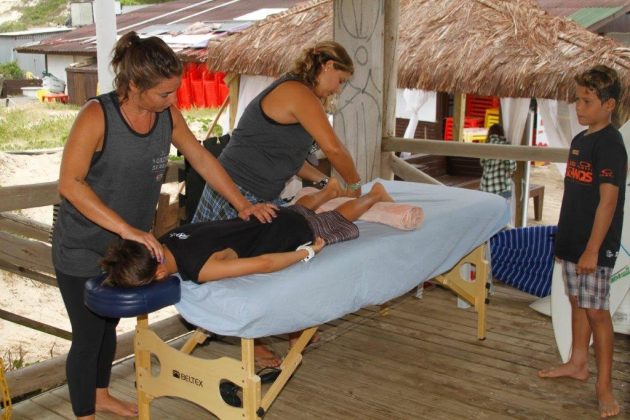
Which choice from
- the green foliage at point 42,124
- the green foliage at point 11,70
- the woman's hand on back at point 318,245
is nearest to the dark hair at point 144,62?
the woman's hand on back at point 318,245

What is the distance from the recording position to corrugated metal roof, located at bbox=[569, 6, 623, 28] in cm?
758

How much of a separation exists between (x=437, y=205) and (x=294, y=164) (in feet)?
2.27

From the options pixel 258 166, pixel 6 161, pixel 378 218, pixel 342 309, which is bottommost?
pixel 6 161

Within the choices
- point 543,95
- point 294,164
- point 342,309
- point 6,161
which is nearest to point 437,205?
point 294,164

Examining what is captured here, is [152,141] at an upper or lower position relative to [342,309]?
upper

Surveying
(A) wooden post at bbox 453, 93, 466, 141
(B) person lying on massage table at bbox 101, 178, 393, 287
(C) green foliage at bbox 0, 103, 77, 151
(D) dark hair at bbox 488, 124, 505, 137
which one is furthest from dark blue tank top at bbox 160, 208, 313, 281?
(C) green foliage at bbox 0, 103, 77, 151

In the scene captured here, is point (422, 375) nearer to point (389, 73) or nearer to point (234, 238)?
point (234, 238)

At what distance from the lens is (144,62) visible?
79.2 inches

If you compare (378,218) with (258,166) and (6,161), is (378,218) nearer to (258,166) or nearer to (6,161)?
(258,166)

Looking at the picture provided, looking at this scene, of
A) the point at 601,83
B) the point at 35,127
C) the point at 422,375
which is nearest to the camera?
the point at 601,83

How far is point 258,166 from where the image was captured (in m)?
2.74

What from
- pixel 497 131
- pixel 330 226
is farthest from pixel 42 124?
pixel 330 226

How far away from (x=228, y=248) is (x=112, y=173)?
0.42 meters

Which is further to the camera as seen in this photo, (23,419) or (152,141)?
(23,419)
